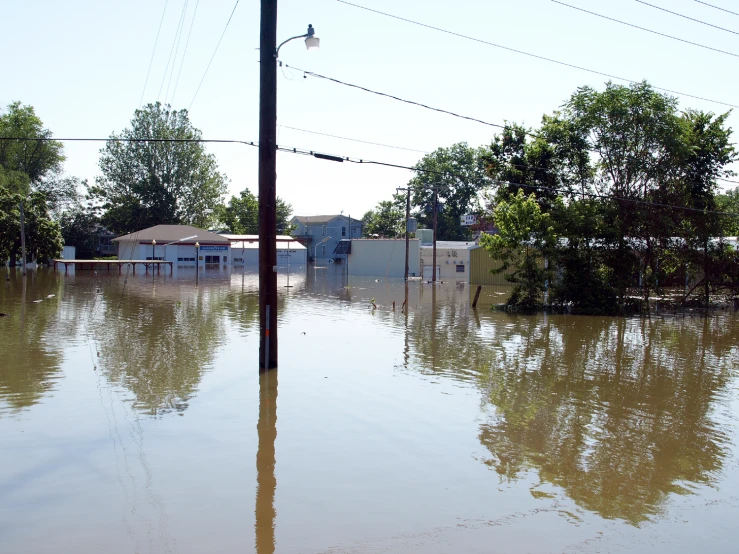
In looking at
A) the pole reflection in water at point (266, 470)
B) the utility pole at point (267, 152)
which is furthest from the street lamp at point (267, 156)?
the pole reflection in water at point (266, 470)

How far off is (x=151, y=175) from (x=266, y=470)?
81.9 m

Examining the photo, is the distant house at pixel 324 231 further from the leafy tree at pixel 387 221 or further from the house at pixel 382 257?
the house at pixel 382 257

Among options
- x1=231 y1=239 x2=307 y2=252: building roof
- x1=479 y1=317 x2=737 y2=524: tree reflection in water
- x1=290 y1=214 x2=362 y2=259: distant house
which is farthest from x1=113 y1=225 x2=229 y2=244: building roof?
x1=479 y1=317 x2=737 y2=524: tree reflection in water

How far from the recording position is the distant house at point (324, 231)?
105750mm

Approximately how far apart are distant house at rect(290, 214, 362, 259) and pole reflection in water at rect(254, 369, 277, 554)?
306ft

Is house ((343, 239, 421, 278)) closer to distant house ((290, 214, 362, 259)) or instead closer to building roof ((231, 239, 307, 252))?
building roof ((231, 239, 307, 252))

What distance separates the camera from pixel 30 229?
61562mm

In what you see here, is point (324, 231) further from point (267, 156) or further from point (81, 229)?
point (267, 156)

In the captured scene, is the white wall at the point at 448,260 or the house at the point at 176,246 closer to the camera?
the white wall at the point at 448,260

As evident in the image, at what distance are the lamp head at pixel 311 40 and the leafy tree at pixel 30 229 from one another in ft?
175

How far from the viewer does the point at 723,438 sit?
9641 mm

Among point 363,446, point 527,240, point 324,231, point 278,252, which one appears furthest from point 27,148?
point 363,446

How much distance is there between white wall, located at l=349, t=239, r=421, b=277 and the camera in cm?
6234

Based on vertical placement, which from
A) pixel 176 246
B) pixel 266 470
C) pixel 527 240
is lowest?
pixel 266 470
